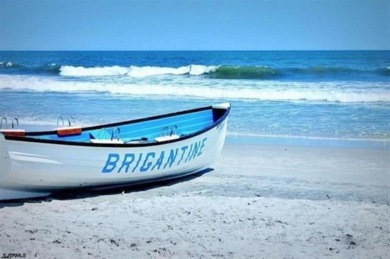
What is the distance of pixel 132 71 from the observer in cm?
1234

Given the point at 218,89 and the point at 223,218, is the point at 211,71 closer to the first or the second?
the point at 218,89

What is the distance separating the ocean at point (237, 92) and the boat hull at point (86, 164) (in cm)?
171

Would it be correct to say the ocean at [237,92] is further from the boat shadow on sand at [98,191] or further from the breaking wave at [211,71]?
the boat shadow on sand at [98,191]

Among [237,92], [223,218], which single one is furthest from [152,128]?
[237,92]

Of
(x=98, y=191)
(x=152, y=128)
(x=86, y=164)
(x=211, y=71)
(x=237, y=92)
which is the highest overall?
(x=211, y=71)

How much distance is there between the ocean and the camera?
17.7 feet

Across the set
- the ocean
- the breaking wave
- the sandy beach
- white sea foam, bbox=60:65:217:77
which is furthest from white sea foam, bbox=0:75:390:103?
the sandy beach

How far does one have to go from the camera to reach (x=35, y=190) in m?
2.85

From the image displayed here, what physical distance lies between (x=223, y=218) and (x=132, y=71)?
10.0 m

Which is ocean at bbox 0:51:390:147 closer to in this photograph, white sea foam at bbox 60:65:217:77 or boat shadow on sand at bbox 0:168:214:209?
white sea foam at bbox 60:65:217:77

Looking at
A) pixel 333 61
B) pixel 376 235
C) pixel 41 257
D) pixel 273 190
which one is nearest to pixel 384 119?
pixel 273 190

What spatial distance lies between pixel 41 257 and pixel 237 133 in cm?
319

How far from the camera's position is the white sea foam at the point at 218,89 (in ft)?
23.8

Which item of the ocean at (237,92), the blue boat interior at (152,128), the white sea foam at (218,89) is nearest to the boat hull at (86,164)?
the blue boat interior at (152,128)
